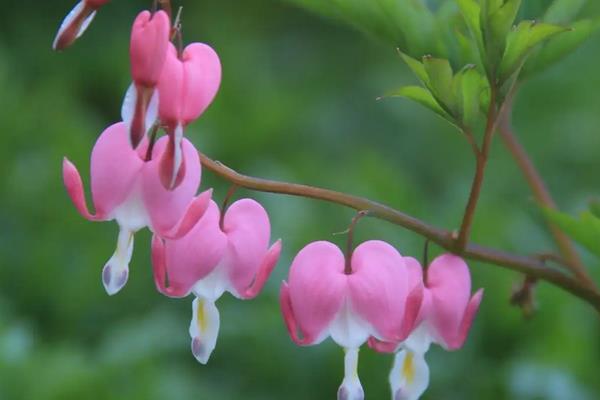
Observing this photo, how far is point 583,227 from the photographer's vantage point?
4.36ft

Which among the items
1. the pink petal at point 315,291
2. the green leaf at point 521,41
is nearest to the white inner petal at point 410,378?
the pink petal at point 315,291

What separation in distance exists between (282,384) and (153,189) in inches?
41.5

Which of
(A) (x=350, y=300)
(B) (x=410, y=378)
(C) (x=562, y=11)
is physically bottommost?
(B) (x=410, y=378)

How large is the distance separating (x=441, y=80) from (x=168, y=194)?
0.29 meters

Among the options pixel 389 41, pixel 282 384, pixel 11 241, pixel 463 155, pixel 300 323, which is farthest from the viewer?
pixel 463 155

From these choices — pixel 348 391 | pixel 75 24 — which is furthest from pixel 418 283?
pixel 75 24

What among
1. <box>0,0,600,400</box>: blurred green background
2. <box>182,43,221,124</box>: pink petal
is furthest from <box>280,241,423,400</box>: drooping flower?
<box>0,0,600,400</box>: blurred green background

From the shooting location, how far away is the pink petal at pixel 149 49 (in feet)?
3.50

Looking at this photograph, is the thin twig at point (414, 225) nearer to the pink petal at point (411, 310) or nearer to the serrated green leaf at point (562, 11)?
the pink petal at point (411, 310)

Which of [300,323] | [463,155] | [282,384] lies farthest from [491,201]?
[300,323]

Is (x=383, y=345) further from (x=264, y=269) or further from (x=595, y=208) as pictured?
(x=595, y=208)

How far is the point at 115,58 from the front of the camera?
136 inches

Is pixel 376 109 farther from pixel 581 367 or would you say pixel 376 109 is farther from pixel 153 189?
pixel 153 189

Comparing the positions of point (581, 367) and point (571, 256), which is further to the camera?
point (581, 367)
